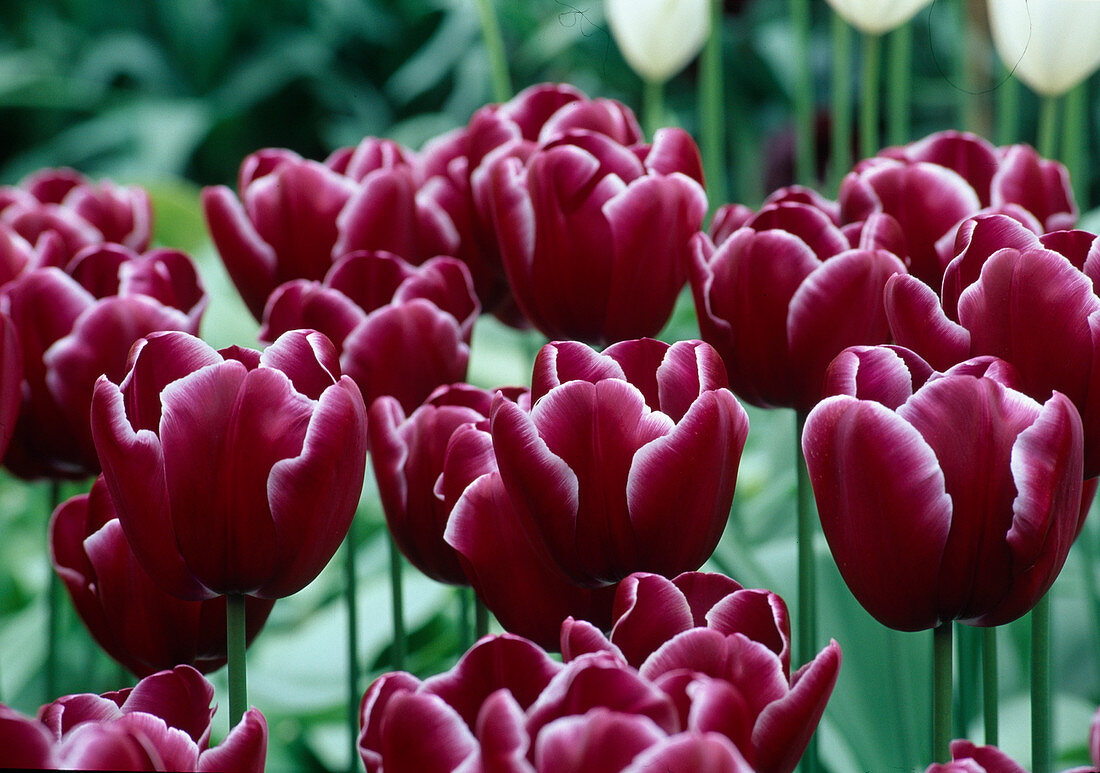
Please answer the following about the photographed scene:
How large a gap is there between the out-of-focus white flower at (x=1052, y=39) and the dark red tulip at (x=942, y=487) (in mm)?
220

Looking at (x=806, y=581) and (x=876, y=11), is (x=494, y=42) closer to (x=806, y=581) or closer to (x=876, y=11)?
(x=876, y=11)

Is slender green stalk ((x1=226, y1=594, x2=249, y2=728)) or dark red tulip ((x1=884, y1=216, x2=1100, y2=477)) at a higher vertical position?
dark red tulip ((x1=884, y1=216, x2=1100, y2=477))

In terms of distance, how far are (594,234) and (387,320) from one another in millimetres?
67

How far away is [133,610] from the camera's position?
0.99ft

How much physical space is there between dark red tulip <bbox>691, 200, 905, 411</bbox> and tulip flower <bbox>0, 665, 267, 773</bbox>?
6.8 inches

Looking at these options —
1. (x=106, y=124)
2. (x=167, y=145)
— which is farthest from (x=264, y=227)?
(x=106, y=124)

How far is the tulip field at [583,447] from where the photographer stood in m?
0.21

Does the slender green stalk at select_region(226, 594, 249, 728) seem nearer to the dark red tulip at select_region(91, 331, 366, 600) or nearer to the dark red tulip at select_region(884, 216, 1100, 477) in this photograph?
the dark red tulip at select_region(91, 331, 366, 600)

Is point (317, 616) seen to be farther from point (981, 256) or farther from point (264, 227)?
point (981, 256)

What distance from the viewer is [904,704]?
0.44 metres

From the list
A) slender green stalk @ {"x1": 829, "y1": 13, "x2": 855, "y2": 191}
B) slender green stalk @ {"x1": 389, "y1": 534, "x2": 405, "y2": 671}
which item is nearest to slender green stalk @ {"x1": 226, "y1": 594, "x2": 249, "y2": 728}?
slender green stalk @ {"x1": 389, "y1": 534, "x2": 405, "y2": 671}

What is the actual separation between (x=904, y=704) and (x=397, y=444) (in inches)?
9.3

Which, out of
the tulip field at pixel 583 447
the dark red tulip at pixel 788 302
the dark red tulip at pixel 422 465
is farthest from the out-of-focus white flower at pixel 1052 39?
the dark red tulip at pixel 422 465

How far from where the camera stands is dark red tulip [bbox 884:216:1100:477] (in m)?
0.26
